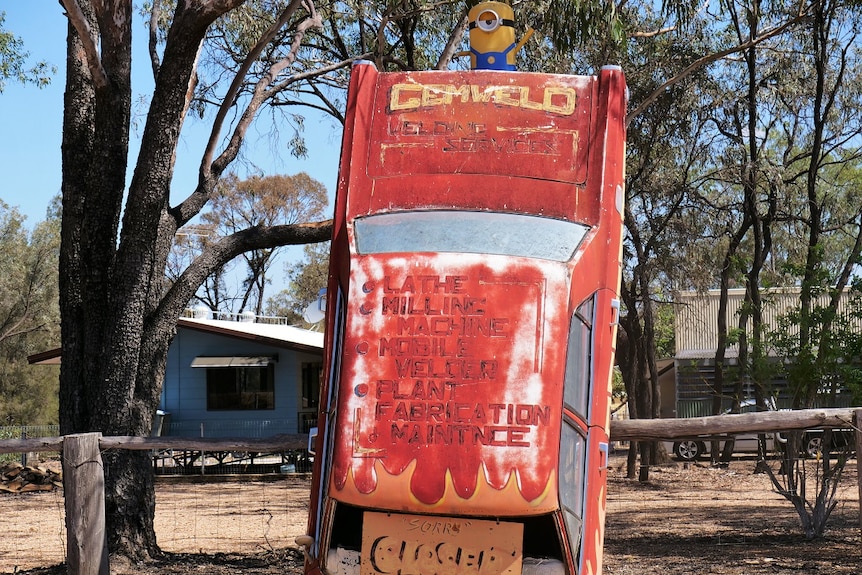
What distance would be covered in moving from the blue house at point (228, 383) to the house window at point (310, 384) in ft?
0.51

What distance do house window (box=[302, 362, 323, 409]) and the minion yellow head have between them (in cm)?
1979

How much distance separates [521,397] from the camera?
5191mm

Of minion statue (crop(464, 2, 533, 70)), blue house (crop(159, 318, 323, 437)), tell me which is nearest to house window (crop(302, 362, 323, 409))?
blue house (crop(159, 318, 323, 437))

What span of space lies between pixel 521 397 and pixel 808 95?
20.1 meters

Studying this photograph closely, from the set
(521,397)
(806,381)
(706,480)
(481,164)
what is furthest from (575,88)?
(706,480)

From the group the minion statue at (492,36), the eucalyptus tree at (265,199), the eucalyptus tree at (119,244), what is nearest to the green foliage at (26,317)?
the eucalyptus tree at (265,199)

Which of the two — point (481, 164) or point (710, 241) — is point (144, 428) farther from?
point (710, 241)

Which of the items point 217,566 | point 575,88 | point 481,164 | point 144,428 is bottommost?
point 217,566

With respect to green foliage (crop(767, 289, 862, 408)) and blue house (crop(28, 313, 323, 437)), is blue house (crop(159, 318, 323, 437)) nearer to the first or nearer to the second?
blue house (crop(28, 313, 323, 437))

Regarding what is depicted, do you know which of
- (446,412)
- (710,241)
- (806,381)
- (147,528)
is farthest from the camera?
(710,241)

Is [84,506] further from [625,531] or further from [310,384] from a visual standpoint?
[310,384]

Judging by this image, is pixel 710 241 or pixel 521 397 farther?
pixel 710 241

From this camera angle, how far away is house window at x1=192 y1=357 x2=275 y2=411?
2619 cm

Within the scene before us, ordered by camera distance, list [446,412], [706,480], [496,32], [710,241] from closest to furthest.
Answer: [446,412] < [496,32] < [706,480] < [710,241]
